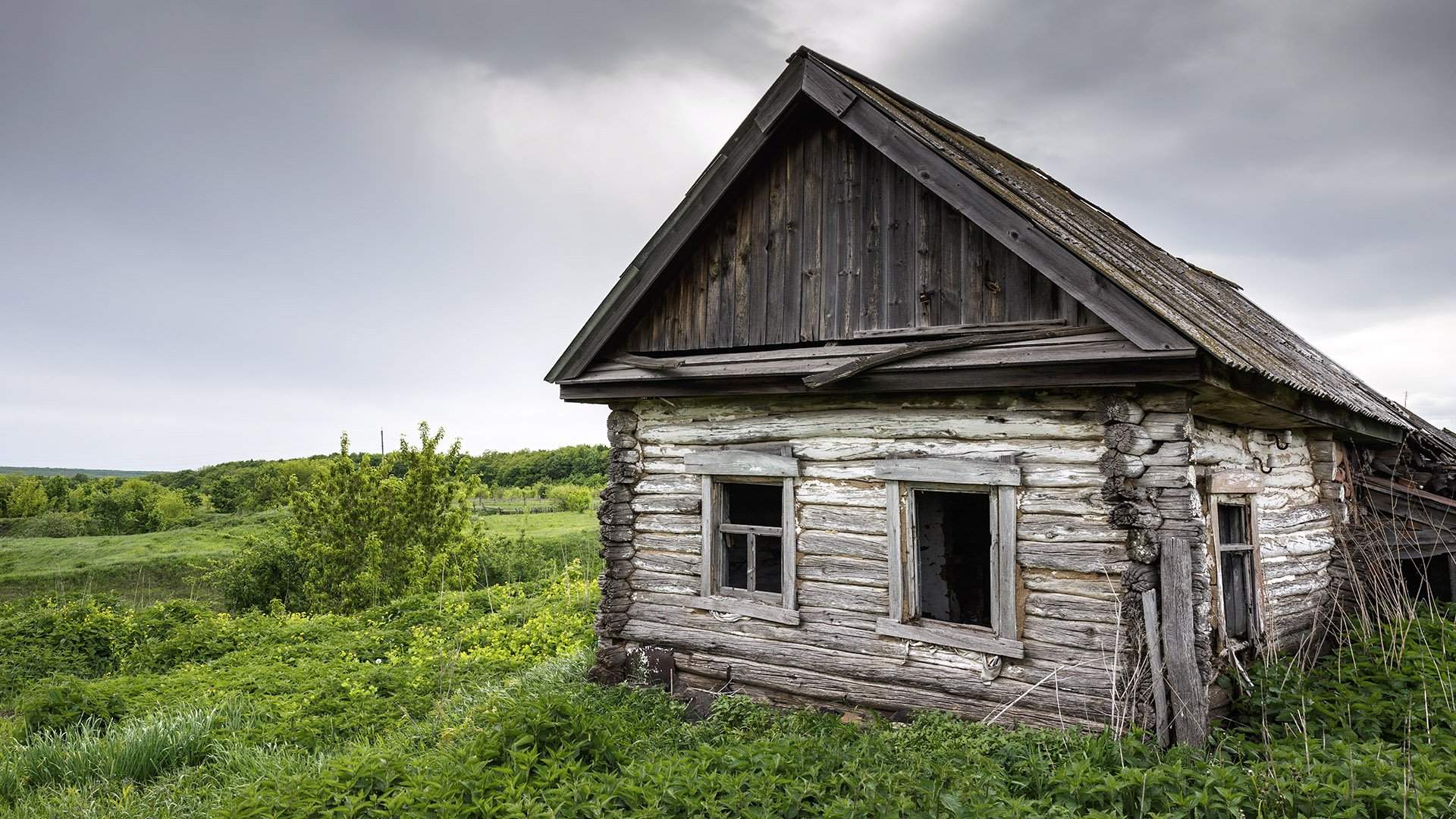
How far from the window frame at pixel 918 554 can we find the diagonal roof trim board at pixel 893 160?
4.57 ft

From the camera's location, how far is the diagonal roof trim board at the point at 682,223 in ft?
24.2

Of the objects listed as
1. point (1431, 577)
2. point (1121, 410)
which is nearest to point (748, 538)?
point (1121, 410)

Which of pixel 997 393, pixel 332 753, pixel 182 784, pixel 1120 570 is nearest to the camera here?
pixel 1120 570

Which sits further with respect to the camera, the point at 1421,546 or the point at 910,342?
the point at 1421,546

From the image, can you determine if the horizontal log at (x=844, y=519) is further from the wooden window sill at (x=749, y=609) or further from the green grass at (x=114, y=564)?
the green grass at (x=114, y=564)

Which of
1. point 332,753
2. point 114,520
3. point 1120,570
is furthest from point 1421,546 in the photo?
point 114,520

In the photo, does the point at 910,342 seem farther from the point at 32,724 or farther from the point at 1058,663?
the point at 32,724

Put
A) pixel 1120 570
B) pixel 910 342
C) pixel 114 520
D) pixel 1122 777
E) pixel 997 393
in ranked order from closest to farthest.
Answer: pixel 1122 777 < pixel 1120 570 < pixel 997 393 < pixel 910 342 < pixel 114 520

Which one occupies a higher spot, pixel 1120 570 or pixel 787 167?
pixel 787 167

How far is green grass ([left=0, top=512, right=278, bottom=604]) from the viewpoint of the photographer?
22031 millimetres

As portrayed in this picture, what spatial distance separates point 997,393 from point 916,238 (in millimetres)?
1533

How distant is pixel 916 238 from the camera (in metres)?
6.98

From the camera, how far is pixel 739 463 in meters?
7.70

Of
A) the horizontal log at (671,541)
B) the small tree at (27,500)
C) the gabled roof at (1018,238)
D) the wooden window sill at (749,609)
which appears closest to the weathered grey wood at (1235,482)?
the gabled roof at (1018,238)
